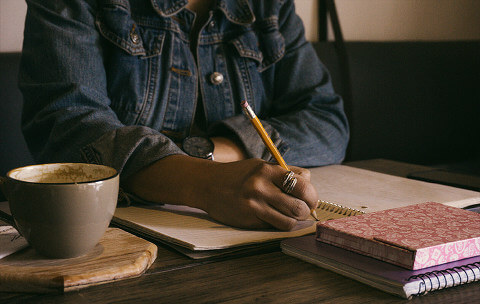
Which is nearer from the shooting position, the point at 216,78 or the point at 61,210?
the point at 61,210

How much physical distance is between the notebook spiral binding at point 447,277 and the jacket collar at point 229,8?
756 millimetres

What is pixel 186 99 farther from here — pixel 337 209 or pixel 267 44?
pixel 337 209

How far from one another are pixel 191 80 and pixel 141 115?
5.2 inches

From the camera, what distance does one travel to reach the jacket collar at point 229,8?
1.06 meters

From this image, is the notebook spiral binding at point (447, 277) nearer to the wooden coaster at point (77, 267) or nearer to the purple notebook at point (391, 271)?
the purple notebook at point (391, 271)

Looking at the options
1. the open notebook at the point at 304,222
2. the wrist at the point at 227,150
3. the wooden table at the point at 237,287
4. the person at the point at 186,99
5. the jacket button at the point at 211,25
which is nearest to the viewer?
the wooden table at the point at 237,287

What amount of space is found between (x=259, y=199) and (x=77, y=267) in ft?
0.76

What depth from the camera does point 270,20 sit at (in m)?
1.21

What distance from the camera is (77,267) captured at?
496 mm

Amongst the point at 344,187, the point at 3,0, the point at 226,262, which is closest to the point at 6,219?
the point at 226,262

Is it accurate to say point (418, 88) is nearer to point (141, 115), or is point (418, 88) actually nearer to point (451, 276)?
point (141, 115)

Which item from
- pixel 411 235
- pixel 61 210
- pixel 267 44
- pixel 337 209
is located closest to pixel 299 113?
pixel 267 44

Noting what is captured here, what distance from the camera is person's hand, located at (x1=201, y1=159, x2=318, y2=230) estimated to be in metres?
0.63

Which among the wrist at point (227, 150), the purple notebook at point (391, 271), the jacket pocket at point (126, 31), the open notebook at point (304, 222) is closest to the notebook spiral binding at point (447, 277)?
the purple notebook at point (391, 271)
